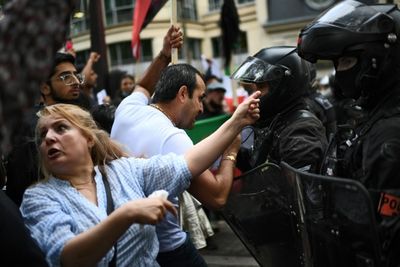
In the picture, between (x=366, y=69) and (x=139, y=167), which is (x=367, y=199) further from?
(x=139, y=167)

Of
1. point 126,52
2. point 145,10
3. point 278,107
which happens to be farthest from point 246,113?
point 126,52

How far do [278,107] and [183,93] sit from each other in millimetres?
749

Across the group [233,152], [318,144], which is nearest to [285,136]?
[318,144]

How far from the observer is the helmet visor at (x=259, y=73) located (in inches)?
120

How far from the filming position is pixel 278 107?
10.1 ft

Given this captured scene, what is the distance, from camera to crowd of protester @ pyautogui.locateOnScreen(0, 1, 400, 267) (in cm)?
161

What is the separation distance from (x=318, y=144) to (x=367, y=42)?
82 centimetres

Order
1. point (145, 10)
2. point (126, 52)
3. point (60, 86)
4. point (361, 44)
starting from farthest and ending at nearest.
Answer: point (126, 52) < point (145, 10) < point (60, 86) < point (361, 44)

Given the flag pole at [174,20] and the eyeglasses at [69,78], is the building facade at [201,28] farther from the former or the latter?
the flag pole at [174,20]

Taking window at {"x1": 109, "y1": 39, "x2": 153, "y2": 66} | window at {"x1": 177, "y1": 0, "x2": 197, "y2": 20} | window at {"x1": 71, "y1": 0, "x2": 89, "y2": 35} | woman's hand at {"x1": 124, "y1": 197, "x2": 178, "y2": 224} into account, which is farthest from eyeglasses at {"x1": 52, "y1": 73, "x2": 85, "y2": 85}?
window at {"x1": 177, "y1": 0, "x2": 197, "y2": 20}

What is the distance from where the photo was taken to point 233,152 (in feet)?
7.74

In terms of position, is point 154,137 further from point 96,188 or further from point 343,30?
point 343,30

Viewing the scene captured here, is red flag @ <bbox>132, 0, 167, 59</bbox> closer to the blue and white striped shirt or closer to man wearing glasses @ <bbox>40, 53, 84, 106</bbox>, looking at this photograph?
man wearing glasses @ <bbox>40, 53, 84, 106</bbox>

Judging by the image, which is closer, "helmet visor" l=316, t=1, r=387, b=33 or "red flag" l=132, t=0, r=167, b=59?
"helmet visor" l=316, t=1, r=387, b=33
